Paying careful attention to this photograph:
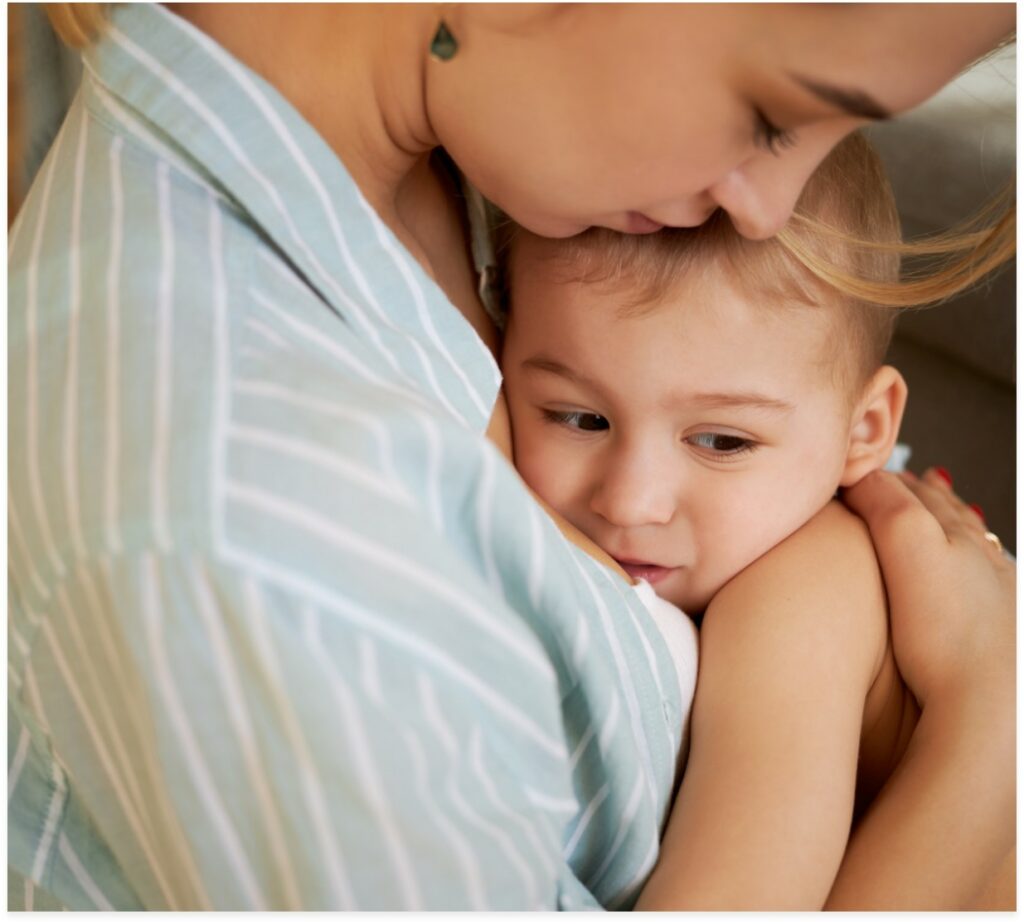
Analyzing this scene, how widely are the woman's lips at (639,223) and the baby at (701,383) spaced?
10 cm

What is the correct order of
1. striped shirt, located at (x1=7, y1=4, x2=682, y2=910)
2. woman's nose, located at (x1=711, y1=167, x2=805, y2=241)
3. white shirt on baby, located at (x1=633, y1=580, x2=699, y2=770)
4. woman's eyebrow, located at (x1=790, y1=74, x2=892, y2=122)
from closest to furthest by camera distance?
1. striped shirt, located at (x1=7, y1=4, x2=682, y2=910)
2. woman's eyebrow, located at (x1=790, y1=74, x2=892, y2=122)
3. woman's nose, located at (x1=711, y1=167, x2=805, y2=241)
4. white shirt on baby, located at (x1=633, y1=580, x2=699, y2=770)

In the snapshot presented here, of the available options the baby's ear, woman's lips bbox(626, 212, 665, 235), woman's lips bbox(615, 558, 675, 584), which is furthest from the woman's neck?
the baby's ear

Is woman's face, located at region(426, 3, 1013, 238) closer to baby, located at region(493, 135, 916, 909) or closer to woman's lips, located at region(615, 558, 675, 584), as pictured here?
baby, located at region(493, 135, 916, 909)

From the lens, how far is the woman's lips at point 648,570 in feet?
3.26

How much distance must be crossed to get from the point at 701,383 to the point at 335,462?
0.47 m

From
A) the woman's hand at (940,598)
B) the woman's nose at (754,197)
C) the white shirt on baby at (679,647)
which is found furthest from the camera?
the woman's hand at (940,598)

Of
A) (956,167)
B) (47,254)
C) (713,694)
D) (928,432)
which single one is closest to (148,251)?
(47,254)

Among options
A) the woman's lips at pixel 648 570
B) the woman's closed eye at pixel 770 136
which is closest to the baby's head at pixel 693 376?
the woman's lips at pixel 648 570

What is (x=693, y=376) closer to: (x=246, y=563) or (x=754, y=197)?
(x=754, y=197)

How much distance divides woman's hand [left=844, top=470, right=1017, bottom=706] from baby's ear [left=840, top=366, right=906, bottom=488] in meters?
0.02

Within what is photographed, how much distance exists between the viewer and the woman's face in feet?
2.03

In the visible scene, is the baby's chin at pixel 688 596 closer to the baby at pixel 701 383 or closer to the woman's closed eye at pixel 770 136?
the baby at pixel 701 383

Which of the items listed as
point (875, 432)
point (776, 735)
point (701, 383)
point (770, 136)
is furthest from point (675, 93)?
point (875, 432)

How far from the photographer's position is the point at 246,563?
Answer: 51cm
